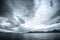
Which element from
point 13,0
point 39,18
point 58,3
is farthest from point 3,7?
point 58,3

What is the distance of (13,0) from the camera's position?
3.65 m

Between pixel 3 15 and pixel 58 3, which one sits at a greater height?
pixel 58 3

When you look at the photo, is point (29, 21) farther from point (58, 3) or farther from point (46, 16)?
point (58, 3)

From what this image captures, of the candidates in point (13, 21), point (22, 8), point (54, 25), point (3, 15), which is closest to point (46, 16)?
point (54, 25)

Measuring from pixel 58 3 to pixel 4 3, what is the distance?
1.76m

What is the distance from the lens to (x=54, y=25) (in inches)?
157

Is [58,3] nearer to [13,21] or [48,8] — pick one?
[48,8]

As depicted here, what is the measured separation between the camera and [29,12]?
147 inches

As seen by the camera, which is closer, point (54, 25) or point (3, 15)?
point (3, 15)

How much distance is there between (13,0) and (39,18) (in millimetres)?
1079

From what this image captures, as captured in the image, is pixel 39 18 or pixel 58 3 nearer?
pixel 58 3

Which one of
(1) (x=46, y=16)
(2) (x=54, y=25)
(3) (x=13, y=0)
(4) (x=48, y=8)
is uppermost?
(3) (x=13, y=0)

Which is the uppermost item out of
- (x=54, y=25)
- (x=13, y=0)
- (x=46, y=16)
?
(x=13, y=0)

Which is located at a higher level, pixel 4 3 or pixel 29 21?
pixel 4 3
